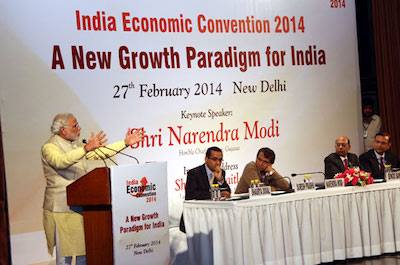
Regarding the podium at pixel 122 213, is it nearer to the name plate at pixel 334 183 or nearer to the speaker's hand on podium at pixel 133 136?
the name plate at pixel 334 183

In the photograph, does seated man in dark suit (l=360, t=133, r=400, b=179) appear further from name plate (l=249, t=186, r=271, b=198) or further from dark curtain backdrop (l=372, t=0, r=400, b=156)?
name plate (l=249, t=186, r=271, b=198)

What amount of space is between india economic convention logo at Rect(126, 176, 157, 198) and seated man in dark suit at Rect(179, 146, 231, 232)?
4.30 feet

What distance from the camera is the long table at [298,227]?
18.4 feet

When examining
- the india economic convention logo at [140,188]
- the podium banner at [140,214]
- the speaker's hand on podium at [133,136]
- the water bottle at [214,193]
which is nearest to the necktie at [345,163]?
the water bottle at [214,193]

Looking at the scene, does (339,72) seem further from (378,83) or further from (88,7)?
(88,7)

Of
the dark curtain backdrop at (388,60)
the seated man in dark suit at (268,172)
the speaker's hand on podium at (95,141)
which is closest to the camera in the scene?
the seated man in dark suit at (268,172)

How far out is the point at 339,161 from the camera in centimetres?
711

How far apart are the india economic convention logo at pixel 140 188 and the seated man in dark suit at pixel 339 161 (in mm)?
2621

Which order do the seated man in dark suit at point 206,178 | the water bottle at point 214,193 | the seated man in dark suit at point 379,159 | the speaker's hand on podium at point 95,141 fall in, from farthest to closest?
the seated man in dark suit at point 379,159, the speaker's hand on podium at point 95,141, the seated man in dark suit at point 206,178, the water bottle at point 214,193

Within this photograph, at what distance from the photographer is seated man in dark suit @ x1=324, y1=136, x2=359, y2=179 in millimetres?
7051

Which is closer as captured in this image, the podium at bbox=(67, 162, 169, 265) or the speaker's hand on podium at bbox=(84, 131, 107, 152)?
the podium at bbox=(67, 162, 169, 265)

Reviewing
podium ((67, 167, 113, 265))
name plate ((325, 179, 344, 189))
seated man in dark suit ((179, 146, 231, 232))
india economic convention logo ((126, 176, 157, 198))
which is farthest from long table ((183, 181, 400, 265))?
podium ((67, 167, 113, 265))

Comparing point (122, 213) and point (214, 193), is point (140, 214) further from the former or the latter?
point (214, 193)

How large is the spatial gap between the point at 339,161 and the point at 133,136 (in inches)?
76.7
